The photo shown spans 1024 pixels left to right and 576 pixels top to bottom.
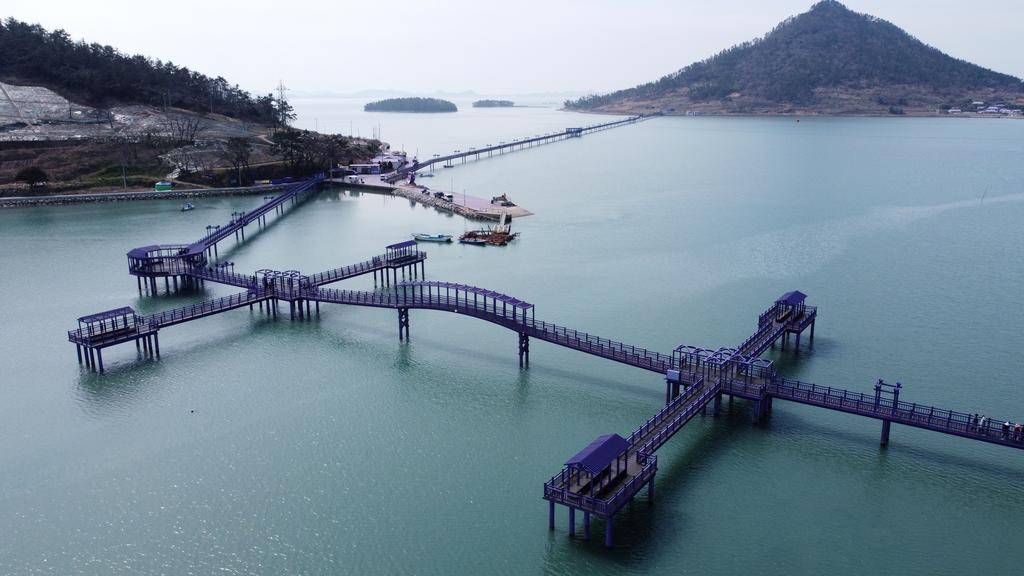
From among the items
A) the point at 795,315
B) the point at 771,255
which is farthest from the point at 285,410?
the point at 771,255

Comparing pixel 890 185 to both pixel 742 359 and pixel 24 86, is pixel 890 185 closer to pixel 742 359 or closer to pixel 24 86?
pixel 742 359

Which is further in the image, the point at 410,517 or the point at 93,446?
the point at 93,446

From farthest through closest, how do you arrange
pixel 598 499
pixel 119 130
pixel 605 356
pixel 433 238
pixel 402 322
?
pixel 119 130 < pixel 433 238 < pixel 402 322 < pixel 605 356 < pixel 598 499

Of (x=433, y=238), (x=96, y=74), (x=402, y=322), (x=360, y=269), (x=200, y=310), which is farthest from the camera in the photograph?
(x=96, y=74)

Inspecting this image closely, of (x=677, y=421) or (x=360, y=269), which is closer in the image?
(x=677, y=421)

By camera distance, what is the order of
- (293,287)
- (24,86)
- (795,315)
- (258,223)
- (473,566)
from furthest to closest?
(24,86), (258,223), (293,287), (795,315), (473,566)

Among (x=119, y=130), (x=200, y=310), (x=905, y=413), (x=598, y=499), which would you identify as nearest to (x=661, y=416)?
(x=598, y=499)

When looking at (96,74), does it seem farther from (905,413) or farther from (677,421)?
(905,413)
